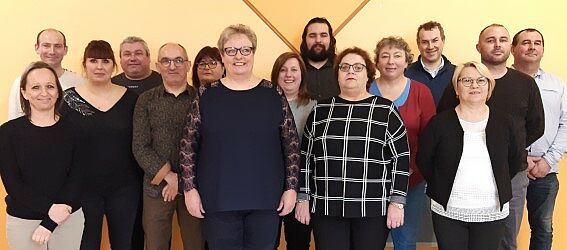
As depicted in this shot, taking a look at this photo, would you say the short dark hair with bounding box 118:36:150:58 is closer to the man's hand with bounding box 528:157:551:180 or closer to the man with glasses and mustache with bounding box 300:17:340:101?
the man with glasses and mustache with bounding box 300:17:340:101

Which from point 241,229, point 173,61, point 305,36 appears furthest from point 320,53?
point 241,229

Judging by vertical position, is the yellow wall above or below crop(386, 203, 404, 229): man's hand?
above

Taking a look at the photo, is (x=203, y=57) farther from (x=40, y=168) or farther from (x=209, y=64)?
(x=40, y=168)

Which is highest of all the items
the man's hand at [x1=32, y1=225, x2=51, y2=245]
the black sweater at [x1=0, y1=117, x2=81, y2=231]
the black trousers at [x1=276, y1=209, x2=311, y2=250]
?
the black sweater at [x1=0, y1=117, x2=81, y2=231]

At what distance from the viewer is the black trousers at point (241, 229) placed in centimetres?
226

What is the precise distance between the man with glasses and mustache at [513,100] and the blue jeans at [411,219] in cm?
45

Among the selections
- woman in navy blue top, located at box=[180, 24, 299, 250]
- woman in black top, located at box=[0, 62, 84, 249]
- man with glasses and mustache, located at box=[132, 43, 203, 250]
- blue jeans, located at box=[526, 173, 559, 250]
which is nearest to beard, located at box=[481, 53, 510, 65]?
blue jeans, located at box=[526, 173, 559, 250]

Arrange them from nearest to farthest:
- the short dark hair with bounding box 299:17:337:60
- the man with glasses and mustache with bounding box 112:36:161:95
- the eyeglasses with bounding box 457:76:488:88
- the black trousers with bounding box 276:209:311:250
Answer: the eyeglasses with bounding box 457:76:488:88
the black trousers with bounding box 276:209:311:250
the man with glasses and mustache with bounding box 112:36:161:95
the short dark hair with bounding box 299:17:337:60

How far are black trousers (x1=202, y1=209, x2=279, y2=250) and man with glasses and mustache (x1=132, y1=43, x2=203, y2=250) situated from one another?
1.39ft

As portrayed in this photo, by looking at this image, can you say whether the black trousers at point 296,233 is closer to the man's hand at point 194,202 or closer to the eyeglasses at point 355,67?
the man's hand at point 194,202

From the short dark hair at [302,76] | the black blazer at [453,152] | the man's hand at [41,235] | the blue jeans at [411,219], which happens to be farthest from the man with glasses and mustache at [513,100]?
the man's hand at [41,235]

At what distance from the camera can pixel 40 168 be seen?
222 cm

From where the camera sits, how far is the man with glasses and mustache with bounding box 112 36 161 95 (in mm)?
3189

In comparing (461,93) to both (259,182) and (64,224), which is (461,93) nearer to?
(259,182)
